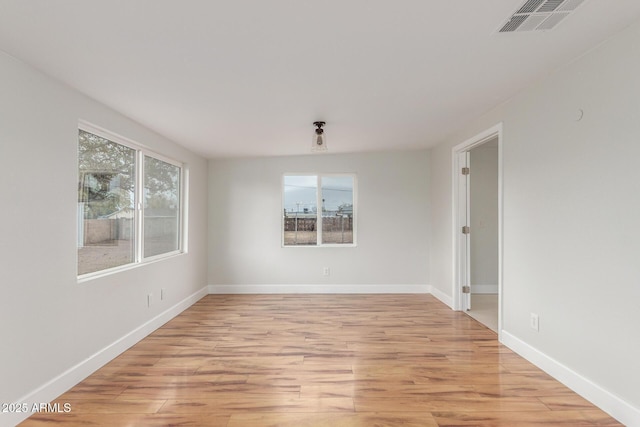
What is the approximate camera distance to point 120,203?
332 cm

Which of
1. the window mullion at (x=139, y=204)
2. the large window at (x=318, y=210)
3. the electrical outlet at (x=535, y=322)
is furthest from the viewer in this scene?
the large window at (x=318, y=210)

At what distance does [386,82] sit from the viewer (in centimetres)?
258

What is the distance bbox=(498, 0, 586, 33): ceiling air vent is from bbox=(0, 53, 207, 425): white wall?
2.90 metres

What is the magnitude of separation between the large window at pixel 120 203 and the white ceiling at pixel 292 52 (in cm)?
44

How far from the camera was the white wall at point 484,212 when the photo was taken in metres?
5.30

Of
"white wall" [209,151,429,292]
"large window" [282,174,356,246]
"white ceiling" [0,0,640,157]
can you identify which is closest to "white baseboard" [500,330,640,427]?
"white ceiling" [0,0,640,157]

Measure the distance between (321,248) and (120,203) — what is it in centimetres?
302

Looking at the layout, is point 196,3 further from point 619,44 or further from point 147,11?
point 619,44

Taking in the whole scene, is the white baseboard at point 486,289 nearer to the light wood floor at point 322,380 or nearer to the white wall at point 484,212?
the white wall at point 484,212

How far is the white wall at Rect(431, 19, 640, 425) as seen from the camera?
199cm

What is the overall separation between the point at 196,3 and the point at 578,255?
280cm

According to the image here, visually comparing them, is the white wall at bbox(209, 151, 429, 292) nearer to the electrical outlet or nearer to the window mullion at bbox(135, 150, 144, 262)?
the window mullion at bbox(135, 150, 144, 262)

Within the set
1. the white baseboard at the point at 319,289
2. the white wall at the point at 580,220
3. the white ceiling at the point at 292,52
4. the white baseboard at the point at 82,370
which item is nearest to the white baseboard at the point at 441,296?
the white baseboard at the point at 319,289

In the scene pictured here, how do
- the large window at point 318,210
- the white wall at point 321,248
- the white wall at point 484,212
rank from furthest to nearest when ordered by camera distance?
the large window at point 318,210
the white wall at point 321,248
the white wall at point 484,212
